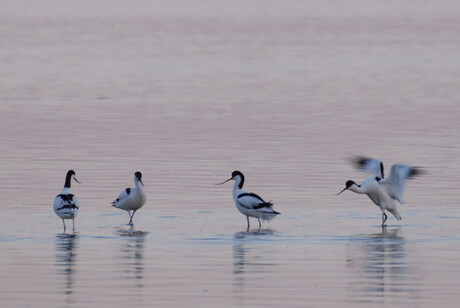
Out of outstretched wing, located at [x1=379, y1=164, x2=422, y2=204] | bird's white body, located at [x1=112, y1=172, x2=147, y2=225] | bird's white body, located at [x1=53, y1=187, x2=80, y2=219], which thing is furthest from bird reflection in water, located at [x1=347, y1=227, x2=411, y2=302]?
bird's white body, located at [x1=53, y1=187, x2=80, y2=219]

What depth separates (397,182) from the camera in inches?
805

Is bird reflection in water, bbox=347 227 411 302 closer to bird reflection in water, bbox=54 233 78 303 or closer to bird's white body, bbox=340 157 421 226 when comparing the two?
bird's white body, bbox=340 157 421 226

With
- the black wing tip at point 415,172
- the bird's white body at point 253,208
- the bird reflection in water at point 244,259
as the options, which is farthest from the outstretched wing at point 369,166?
the bird reflection in water at point 244,259

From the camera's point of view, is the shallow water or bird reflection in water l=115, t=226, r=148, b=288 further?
bird reflection in water l=115, t=226, r=148, b=288

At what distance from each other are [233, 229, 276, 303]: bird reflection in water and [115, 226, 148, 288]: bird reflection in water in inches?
39.6

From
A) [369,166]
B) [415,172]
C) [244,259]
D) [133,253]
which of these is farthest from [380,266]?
[369,166]

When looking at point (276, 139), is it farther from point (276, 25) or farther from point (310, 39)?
point (276, 25)

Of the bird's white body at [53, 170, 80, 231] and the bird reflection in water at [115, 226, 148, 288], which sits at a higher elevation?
the bird's white body at [53, 170, 80, 231]

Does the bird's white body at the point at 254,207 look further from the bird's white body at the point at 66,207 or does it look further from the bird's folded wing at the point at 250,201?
the bird's white body at the point at 66,207

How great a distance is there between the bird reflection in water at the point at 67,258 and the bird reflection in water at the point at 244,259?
65.2 inches

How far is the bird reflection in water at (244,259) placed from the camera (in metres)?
14.1

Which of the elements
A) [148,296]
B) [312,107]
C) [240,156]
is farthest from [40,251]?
[312,107]

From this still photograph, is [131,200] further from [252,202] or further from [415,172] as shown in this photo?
[415,172]

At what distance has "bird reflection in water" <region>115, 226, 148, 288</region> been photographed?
579 inches
